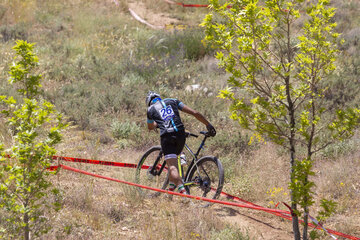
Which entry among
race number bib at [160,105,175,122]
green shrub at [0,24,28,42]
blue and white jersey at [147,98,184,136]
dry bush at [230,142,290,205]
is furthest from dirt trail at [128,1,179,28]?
race number bib at [160,105,175,122]

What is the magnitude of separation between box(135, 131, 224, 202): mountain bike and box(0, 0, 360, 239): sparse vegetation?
247 millimetres

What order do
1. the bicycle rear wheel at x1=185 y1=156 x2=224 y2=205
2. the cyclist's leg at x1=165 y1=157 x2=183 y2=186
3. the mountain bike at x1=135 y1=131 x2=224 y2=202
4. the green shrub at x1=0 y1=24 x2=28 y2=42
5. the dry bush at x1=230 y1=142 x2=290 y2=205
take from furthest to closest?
1. the green shrub at x1=0 y1=24 x2=28 y2=42
2. the dry bush at x1=230 y1=142 x2=290 y2=205
3. the mountain bike at x1=135 y1=131 x2=224 y2=202
4. the bicycle rear wheel at x1=185 y1=156 x2=224 y2=205
5. the cyclist's leg at x1=165 y1=157 x2=183 y2=186

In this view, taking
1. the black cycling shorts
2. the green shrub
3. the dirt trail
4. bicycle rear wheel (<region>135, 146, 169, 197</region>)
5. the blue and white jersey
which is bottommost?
bicycle rear wheel (<region>135, 146, 169, 197</region>)

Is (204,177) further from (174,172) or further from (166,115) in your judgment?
(166,115)

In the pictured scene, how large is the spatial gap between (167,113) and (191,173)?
106 centimetres

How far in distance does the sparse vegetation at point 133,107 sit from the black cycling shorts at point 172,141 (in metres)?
0.76

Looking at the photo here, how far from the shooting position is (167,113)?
565 cm

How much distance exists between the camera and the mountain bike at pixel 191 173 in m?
5.87

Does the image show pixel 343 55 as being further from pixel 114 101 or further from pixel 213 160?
pixel 213 160

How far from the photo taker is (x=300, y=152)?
7.63m

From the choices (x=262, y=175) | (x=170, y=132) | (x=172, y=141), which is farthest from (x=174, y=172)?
(x=262, y=175)

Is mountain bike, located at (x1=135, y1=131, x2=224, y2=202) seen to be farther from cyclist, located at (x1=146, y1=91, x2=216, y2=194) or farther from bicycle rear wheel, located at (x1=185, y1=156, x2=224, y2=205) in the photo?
cyclist, located at (x1=146, y1=91, x2=216, y2=194)

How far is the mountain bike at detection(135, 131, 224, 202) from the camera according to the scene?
19.3 feet

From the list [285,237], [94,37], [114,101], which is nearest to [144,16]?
[94,37]
